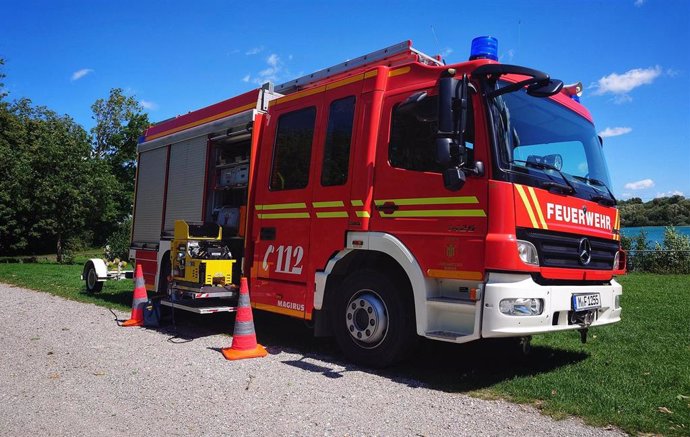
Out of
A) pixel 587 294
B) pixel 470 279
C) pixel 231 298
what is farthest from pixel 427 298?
pixel 231 298

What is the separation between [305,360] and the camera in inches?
232

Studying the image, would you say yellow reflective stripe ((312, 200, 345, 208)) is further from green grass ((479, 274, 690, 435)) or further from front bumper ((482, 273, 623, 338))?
green grass ((479, 274, 690, 435))

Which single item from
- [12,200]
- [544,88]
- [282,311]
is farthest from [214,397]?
[12,200]

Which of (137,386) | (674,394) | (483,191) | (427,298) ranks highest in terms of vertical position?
(483,191)

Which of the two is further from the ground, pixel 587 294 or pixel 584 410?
pixel 587 294

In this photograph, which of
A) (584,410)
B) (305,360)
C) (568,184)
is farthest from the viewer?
(305,360)

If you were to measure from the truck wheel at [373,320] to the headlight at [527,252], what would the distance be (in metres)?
1.26

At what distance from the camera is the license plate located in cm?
496

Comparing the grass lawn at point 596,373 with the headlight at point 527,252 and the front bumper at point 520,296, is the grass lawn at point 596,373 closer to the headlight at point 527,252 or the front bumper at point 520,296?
the front bumper at point 520,296

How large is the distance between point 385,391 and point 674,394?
2604mm

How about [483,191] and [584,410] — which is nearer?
[584,410]

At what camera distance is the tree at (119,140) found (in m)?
38.2

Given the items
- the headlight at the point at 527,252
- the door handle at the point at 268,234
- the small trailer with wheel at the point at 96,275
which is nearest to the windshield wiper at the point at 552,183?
the headlight at the point at 527,252

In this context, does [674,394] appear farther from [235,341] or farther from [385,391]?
[235,341]
